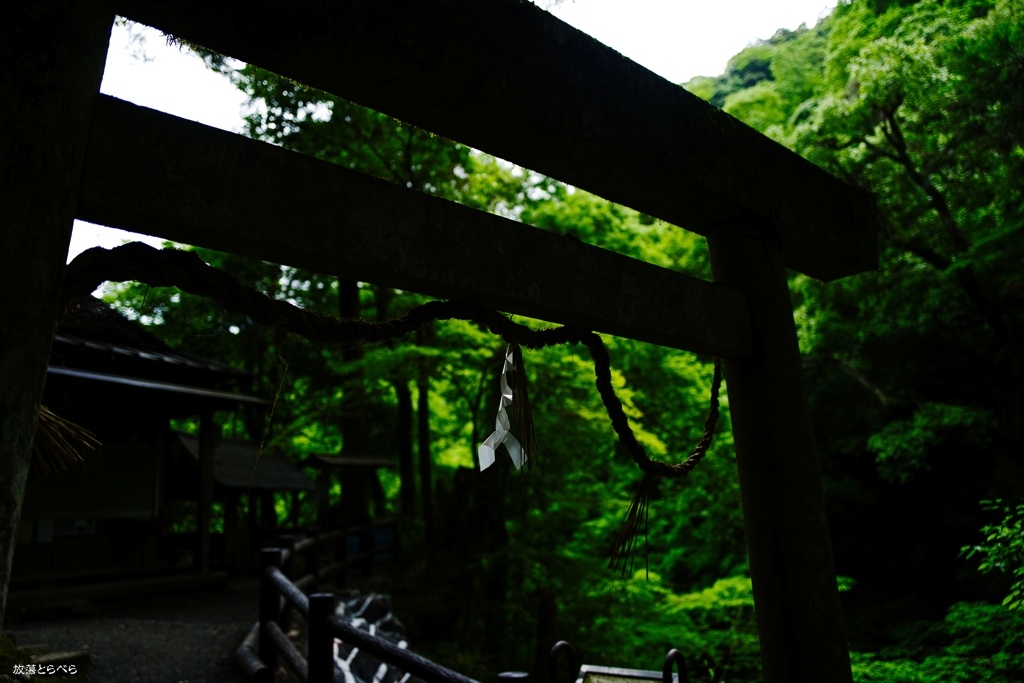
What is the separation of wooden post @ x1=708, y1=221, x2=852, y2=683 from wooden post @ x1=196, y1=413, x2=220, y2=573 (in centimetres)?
884

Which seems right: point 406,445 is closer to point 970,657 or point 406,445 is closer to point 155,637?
point 155,637

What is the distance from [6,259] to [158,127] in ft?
1.30

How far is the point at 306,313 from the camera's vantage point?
1.48 metres

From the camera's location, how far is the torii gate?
113cm

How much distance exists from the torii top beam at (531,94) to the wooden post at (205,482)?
8869 millimetres

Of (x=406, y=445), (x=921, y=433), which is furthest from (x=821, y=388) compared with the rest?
(x=406, y=445)

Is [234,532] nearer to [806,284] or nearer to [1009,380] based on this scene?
[806,284]

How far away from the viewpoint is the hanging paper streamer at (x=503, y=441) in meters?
1.66

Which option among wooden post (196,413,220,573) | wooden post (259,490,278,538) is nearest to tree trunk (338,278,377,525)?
wooden post (259,490,278,538)

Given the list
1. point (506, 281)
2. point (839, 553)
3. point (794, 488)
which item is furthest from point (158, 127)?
point (839, 553)

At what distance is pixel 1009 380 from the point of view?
993cm

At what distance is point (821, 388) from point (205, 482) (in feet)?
33.7

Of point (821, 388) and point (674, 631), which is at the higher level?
point (821, 388)

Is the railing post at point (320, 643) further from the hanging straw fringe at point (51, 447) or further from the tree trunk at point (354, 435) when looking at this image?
the tree trunk at point (354, 435)
